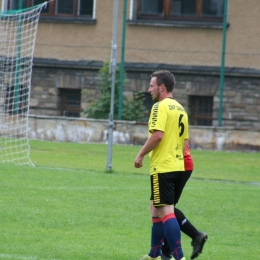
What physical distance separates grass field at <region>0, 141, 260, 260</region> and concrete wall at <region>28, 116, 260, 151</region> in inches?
105

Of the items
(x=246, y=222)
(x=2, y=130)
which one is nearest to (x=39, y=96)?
(x=2, y=130)

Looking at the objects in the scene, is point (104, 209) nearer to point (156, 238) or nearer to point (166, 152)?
point (156, 238)

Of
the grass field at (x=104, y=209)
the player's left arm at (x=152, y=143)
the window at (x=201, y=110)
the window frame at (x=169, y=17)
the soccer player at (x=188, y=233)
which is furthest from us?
the window frame at (x=169, y=17)

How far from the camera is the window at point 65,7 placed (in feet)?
84.4

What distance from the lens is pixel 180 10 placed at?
25.1m

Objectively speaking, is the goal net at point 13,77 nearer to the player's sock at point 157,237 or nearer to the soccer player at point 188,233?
the soccer player at point 188,233

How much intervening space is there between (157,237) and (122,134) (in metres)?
14.1

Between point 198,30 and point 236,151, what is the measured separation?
180 inches

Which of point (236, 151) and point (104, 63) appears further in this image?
point (104, 63)

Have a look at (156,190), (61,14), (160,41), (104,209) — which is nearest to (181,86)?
(160,41)

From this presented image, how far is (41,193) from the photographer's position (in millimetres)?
12695

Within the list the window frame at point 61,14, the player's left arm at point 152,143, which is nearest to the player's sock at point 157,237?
the player's left arm at point 152,143

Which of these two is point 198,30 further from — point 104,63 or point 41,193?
point 41,193

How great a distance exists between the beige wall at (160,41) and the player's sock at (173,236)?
1647 centimetres
